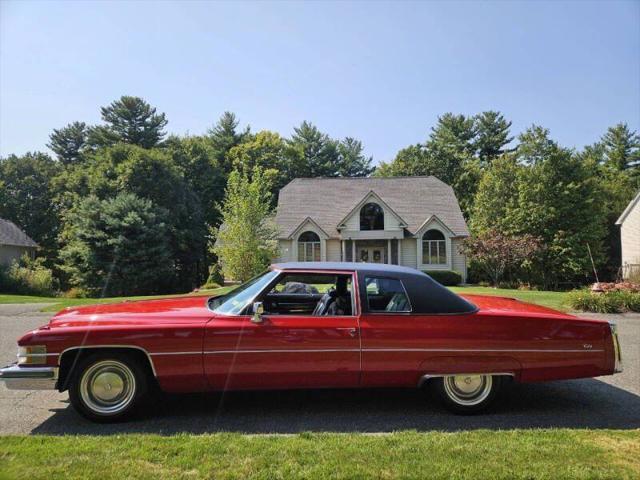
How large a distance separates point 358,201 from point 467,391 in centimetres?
A: 2991

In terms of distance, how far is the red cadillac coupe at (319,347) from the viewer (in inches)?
183

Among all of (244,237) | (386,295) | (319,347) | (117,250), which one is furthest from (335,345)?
(117,250)

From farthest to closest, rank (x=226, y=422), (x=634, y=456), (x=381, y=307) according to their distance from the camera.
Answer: (x=381, y=307)
(x=226, y=422)
(x=634, y=456)

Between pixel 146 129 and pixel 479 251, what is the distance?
3596 centimetres

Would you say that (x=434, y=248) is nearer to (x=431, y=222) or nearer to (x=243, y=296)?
(x=431, y=222)

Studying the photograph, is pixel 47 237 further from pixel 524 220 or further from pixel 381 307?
pixel 381 307

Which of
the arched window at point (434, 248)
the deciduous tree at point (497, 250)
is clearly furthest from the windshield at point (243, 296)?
the arched window at point (434, 248)

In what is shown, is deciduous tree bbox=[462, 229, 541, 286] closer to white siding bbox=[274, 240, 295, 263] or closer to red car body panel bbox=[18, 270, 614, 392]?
white siding bbox=[274, 240, 295, 263]

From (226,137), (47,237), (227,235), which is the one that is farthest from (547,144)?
(47,237)

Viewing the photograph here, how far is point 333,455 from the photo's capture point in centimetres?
379

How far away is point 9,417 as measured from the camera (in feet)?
16.1

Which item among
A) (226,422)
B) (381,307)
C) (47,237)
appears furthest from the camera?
(47,237)

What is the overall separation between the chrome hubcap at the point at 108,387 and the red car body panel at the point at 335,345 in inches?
10.7

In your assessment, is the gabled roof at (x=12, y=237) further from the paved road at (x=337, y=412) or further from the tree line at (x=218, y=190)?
the paved road at (x=337, y=412)
